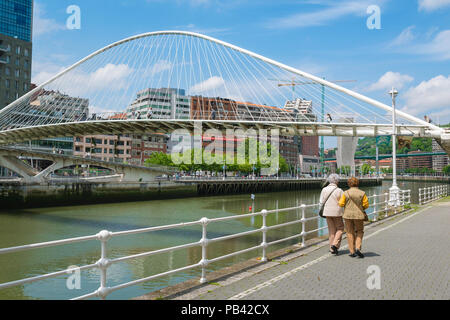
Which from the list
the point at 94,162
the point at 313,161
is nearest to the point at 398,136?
the point at 94,162

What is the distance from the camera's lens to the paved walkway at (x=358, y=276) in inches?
215

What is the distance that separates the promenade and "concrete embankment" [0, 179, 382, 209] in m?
34.7

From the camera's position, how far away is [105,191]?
43.9 metres

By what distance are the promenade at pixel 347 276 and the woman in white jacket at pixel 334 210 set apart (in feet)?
1.07

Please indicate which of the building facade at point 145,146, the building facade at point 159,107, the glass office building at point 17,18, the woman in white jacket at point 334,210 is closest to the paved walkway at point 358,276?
the woman in white jacket at point 334,210

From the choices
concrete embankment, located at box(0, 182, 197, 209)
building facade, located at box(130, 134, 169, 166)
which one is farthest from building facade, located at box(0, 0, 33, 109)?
concrete embankment, located at box(0, 182, 197, 209)

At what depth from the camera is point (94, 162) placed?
46750mm

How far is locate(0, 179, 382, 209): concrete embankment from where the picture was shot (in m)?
36.7

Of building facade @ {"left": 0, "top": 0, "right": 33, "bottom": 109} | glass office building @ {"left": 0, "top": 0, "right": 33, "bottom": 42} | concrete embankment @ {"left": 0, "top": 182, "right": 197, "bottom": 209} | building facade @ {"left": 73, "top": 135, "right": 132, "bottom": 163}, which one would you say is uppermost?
glass office building @ {"left": 0, "top": 0, "right": 33, "bottom": 42}

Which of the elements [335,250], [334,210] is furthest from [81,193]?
[334,210]

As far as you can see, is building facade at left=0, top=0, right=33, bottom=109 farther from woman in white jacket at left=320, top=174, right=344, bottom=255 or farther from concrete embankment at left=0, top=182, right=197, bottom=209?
woman in white jacket at left=320, top=174, right=344, bottom=255

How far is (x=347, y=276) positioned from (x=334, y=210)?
6.33 feet
